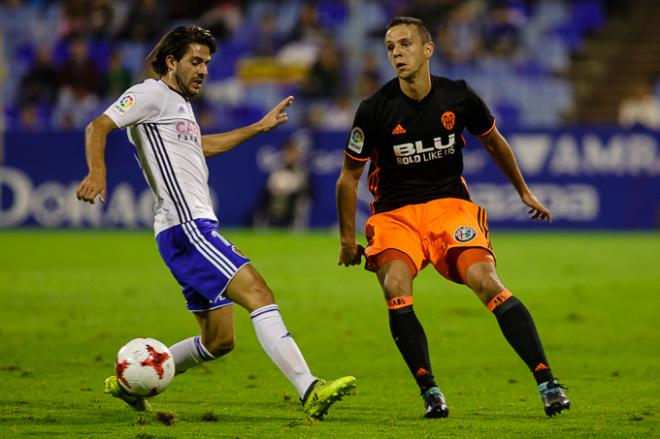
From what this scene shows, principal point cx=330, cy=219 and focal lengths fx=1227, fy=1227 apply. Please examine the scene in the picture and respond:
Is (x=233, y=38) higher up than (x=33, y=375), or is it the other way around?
(x=233, y=38)

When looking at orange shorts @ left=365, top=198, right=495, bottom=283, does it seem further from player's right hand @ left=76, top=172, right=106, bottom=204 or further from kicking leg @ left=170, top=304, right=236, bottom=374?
player's right hand @ left=76, top=172, right=106, bottom=204

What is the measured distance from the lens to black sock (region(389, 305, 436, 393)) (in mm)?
6621

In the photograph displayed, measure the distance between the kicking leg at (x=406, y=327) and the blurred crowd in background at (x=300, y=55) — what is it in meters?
16.5

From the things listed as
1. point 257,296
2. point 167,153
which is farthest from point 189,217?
point 257,296

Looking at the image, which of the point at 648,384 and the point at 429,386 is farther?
the point at 648,384

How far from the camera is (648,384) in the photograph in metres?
7.94

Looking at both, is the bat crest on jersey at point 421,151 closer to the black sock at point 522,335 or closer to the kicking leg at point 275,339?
the black sock at point 522,335

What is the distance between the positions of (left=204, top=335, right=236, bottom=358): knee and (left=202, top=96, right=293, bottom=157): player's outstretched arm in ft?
3.64

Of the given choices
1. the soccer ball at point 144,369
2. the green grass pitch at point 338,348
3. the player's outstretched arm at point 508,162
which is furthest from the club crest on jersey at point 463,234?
the soccer ball at point 144,369

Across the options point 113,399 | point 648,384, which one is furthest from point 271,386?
point 648,384

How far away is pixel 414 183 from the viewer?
280 inches

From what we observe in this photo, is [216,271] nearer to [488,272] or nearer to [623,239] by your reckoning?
[488,272]

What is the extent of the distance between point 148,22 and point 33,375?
64.0ft

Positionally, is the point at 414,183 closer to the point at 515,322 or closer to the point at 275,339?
the point at 515,322
